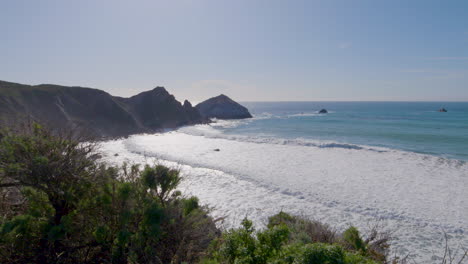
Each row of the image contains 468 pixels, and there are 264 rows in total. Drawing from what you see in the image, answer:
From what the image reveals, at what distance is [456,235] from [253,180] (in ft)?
29.9

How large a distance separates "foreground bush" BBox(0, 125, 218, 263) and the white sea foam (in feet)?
4.10

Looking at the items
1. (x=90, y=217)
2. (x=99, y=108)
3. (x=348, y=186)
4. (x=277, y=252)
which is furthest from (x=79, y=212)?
(x=99, y=108)

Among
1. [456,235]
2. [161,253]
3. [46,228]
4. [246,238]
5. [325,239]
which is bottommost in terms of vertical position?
[456,235]

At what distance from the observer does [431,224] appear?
9586mm

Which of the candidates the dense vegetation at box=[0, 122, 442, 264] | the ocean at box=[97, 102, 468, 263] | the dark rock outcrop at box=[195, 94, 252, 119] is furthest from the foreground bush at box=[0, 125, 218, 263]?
the dark rock outcrop at box=[195, 94, 252, 119]

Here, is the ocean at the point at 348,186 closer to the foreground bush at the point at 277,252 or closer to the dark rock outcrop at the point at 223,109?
the foreground bush at the point at 277,252

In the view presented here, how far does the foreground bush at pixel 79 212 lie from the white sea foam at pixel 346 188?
1.25 metres

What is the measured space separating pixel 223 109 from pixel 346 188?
68.0 metres

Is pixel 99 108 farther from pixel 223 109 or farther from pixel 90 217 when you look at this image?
pixel 90 217

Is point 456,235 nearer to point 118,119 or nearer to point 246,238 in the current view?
point 246,238

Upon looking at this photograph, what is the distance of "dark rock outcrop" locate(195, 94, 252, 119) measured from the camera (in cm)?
7694

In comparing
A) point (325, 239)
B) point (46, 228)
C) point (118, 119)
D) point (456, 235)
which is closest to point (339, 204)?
point (456, 235)

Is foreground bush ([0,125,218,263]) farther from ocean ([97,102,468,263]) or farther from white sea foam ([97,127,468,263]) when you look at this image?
white sea foam ([97,127,468,263])

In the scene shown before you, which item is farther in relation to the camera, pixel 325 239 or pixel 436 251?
pixel 436 251
